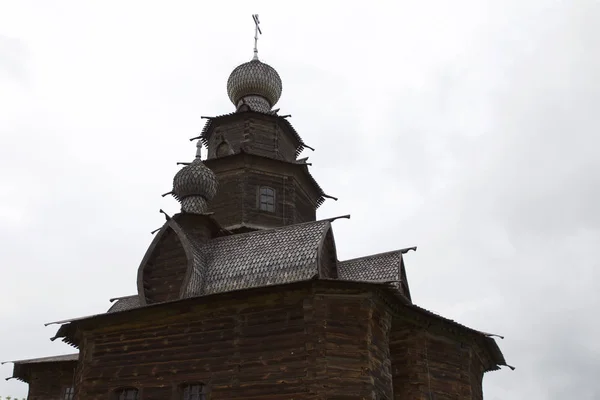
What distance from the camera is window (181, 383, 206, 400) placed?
49.3 feet

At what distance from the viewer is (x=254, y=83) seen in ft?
81.8

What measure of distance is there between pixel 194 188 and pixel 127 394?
21.0 feet

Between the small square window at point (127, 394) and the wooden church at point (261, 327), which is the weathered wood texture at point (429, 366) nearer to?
the wooden church at point (261, 327)

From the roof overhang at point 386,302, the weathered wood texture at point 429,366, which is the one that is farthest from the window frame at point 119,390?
the weathered wood texture at point 429,366

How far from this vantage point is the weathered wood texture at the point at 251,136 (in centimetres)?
2322

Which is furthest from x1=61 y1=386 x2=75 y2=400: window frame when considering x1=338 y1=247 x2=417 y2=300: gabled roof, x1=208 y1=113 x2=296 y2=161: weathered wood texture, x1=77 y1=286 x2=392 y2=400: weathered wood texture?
x1=338 y1=247 x2=417 y2=300: gabled roof

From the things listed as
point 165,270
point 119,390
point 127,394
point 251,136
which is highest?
point 251,136

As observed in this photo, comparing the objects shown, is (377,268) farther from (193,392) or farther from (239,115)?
(239,115)

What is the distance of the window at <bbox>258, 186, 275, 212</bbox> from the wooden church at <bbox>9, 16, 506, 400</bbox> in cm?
12

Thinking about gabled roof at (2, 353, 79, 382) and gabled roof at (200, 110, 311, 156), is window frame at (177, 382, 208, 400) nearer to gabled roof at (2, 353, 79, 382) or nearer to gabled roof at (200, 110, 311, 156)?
gabled roof at (2, 353, 79, 382)

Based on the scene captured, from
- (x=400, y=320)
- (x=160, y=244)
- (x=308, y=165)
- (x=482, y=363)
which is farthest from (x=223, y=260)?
(x=482, y=363)

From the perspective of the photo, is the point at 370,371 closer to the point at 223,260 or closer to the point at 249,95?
the point at 223,260

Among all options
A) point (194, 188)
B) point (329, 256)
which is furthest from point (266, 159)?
point (329, 256)

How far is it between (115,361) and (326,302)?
5.73 metres
